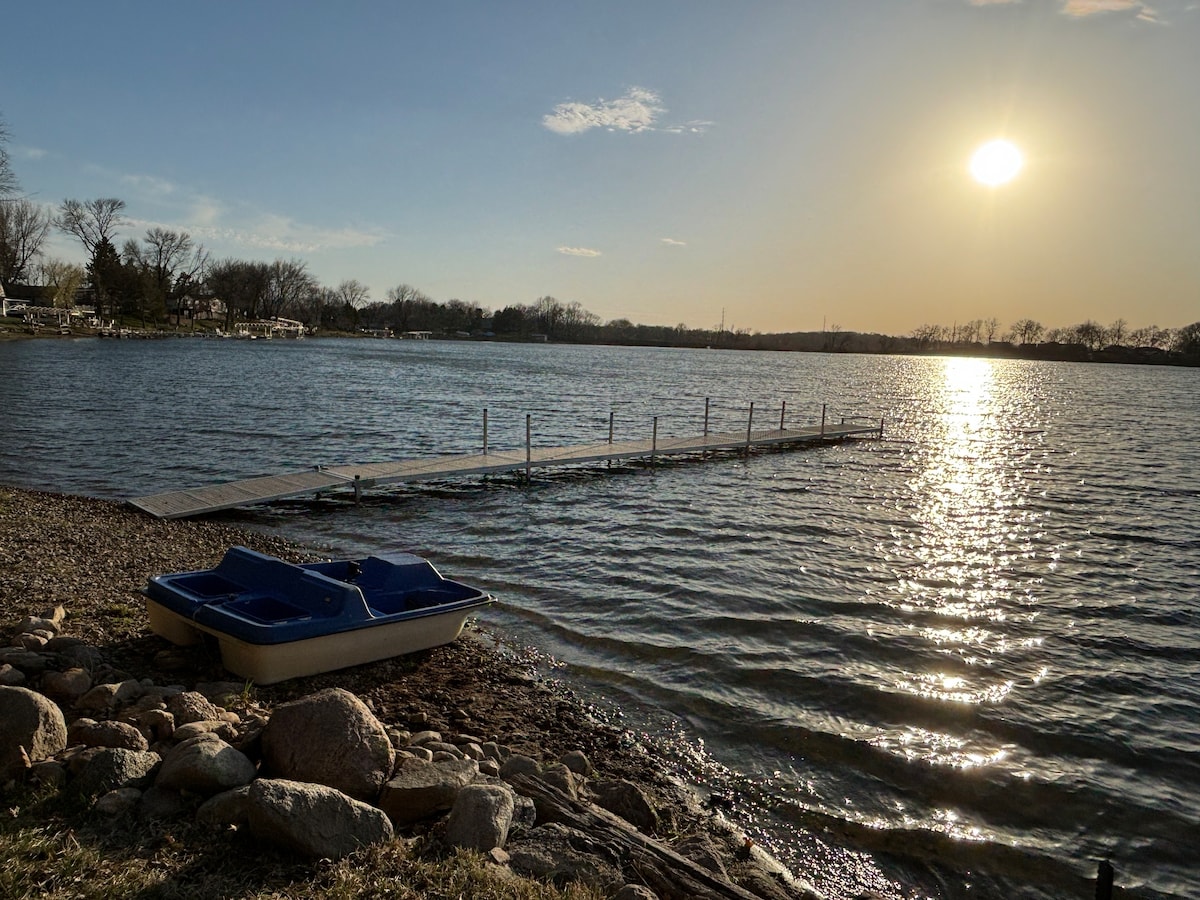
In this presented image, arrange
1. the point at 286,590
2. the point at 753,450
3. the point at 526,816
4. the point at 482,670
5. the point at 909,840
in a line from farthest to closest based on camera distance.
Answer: the point at 753,450, the point at 482,670, the point at 286,590, the point at 909,840, the point at 526,816

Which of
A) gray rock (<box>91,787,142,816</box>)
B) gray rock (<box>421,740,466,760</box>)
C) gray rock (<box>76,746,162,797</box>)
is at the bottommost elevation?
gray rock (<box>421,740,466,760</box>)

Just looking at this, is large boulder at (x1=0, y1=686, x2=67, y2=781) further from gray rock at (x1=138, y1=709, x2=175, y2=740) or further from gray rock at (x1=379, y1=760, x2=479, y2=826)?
gray rock at (x1=379, y1=760, x2=479, y2=826)

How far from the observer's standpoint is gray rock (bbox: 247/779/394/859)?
3723 millimetres

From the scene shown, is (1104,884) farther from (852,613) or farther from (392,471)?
(392,471)

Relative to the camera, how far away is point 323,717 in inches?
186

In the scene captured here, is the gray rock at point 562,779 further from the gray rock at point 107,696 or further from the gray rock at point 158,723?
the gray rock at point 107,696

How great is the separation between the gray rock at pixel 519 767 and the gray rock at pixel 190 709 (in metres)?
2.13

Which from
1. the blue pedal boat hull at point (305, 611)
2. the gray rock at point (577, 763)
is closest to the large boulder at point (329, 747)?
the gray rock at point (577, 763)

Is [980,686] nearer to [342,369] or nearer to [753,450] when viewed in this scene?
[753,450]

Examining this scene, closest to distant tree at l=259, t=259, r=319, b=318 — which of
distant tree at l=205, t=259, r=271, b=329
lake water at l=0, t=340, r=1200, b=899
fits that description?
distant tree at l=205, t=259, r=271, b=329

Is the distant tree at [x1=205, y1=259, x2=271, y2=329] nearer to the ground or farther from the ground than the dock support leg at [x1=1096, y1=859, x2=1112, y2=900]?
farther from the ground

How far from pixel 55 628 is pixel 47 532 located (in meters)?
5.66

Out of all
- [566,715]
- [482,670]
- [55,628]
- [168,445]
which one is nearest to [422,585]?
[482,670]

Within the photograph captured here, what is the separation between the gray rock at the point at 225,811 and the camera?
3961mm
